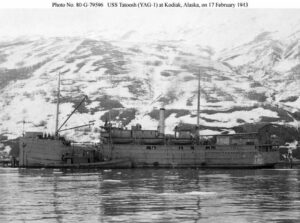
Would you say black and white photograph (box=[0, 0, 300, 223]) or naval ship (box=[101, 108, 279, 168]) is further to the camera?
naval ship (box=[101, 108, 279, 168])

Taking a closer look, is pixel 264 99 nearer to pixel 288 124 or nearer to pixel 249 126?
pixel 288 124

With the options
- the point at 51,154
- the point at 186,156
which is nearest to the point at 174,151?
the point at 186,156

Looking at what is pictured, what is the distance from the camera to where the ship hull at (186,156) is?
98312mm

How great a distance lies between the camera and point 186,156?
9950cm

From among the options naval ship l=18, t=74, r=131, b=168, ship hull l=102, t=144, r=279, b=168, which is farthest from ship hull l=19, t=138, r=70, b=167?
ship hull l=102, t=144, r=279, b=168

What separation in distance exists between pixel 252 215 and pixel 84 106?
168m

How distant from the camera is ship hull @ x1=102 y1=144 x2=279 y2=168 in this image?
98312 mm

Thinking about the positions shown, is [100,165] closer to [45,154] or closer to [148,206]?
[45,154]

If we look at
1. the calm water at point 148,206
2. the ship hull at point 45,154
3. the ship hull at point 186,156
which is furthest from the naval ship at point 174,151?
the calm water at point 148,206

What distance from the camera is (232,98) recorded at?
195 metres

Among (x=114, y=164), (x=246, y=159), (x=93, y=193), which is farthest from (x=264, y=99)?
(x=93, y=193)

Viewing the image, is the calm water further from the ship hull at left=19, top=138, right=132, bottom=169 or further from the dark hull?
the ship hull at left=19, top=138, right=132, bottom=169

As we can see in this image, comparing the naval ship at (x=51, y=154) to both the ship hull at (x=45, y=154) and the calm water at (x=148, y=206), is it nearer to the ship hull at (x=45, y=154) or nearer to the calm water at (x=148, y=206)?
the ship hull at (x=45, y=154)

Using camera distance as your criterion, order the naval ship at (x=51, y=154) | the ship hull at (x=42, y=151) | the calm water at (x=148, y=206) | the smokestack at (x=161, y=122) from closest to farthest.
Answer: the calm water at (x=148, y=206) < the naval ship at (x=51, y=154) < the ship hull at (x=42, y=151) < the smokestack at (x=161, y=122)
